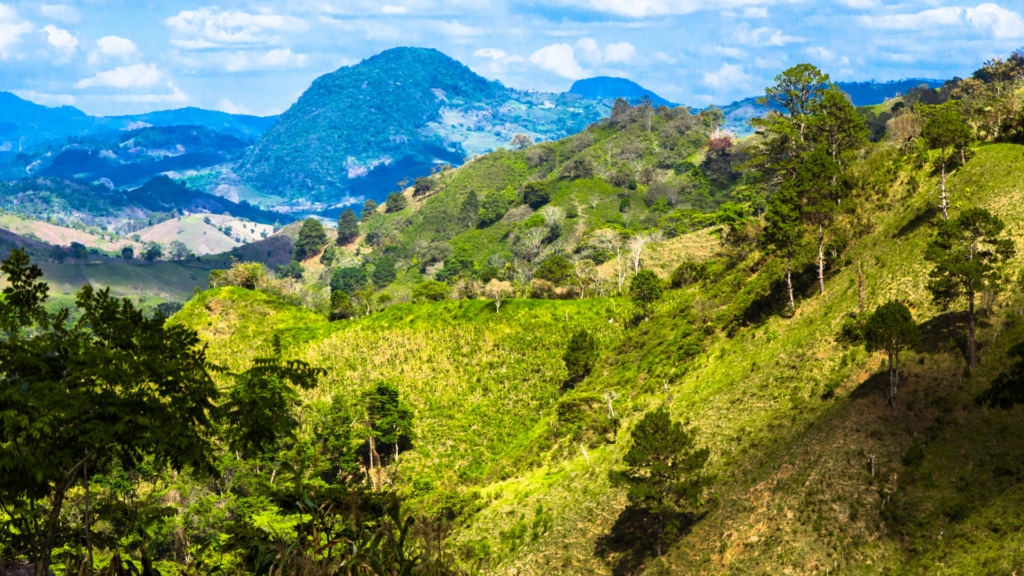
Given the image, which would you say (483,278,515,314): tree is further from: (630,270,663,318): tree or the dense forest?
(630,270,663,318): tree

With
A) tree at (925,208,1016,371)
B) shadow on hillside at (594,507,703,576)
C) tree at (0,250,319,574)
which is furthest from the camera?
shadow on hillside at (594,507,703,576)

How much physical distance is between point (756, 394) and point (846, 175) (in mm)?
23105

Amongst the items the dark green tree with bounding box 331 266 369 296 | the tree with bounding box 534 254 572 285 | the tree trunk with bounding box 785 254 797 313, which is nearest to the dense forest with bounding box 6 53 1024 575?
the tree trunk with bounding box 785 254 797 313

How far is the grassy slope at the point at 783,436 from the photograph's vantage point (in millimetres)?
26556

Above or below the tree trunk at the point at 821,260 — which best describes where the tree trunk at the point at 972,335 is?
below

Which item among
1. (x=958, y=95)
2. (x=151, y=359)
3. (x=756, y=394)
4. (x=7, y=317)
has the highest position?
(x=958, y=95)

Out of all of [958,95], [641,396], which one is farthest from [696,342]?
[958,95]

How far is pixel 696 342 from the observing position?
166 ft

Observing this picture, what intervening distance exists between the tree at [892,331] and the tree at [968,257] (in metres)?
3.00

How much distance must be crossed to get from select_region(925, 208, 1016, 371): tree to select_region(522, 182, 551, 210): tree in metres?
135

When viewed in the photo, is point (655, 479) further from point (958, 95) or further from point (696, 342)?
point (958, 95)

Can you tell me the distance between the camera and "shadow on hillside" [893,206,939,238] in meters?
41.5

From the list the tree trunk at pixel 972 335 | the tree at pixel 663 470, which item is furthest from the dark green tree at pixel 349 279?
the tree trunk at pixel 972 335

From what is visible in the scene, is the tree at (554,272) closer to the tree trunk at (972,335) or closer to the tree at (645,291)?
the tree at (645,291)
